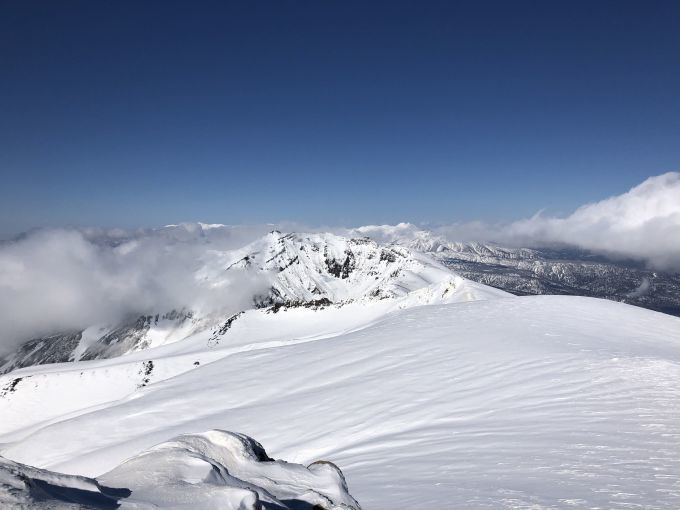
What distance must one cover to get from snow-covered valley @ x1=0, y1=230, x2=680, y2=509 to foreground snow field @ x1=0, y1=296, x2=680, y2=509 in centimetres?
7

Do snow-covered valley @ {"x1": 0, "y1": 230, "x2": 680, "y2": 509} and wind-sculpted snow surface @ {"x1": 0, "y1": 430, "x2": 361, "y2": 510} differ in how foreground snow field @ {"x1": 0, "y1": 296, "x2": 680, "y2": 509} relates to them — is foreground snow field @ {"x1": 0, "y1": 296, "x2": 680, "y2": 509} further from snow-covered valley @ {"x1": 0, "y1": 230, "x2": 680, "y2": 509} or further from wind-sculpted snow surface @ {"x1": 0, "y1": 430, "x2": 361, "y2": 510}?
wind-sculpted snow surface @ {"x1": 0, "y1": 430, "x2": 361, "y2": 510}

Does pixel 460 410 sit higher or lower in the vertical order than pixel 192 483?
lower

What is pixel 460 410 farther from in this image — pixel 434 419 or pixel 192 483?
pixel 192 483

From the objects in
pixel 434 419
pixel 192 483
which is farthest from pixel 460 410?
pixel 192 483

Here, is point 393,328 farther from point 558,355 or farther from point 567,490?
point 567,490

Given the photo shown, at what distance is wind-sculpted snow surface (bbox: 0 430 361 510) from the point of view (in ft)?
13.8

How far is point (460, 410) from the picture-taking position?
49.8 feet

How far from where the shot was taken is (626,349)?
18984mm

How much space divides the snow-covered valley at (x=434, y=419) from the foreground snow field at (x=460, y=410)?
7cm

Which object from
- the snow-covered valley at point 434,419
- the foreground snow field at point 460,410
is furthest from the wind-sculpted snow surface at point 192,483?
the foreground snow field at point 460,410

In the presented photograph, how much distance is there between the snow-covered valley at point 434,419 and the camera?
721 centimetres

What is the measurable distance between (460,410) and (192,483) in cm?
1225

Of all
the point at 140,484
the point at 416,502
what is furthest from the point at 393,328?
the point at 140,484

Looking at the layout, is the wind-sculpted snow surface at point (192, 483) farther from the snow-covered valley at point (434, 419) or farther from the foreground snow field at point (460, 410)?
the foreground snow field at point (460, 410)
